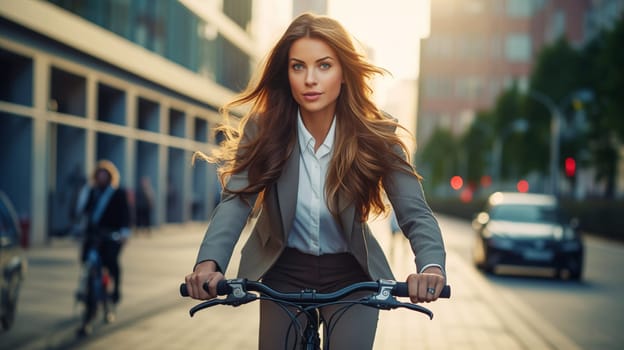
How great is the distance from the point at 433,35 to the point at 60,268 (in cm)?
9854

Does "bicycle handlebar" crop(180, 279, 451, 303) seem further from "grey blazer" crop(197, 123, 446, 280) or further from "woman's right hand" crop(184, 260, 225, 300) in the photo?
"grey blazer" crop(197, 123, 446, 280)

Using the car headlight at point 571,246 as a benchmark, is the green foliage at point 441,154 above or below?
above

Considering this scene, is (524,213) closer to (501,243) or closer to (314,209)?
(501,243)

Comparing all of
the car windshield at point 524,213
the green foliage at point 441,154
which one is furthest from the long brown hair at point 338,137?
the green foliage at point 441,154

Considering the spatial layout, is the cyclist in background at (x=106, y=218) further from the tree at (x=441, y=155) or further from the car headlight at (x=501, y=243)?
the tree at (x=441, y=155)

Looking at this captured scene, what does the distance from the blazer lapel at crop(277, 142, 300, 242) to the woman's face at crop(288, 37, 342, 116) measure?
0.75 feet

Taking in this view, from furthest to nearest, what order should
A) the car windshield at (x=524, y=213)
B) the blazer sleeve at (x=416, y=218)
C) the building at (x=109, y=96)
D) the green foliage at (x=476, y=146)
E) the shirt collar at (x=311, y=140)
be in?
the green foliage at (x=476, y=146)
the building at (x=109, y=96)
the car windshield at (x=524, y=213)
the shirt collar at (x=311, y=140)
the blazer sleeve at (x=416, y=218)

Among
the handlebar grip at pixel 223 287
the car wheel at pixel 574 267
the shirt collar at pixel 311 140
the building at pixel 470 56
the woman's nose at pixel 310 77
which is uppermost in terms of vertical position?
the building at pixel 470 56

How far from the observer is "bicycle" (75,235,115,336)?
897cm

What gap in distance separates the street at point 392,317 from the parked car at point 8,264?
217 millimetres

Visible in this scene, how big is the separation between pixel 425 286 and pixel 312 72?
89 centimetres

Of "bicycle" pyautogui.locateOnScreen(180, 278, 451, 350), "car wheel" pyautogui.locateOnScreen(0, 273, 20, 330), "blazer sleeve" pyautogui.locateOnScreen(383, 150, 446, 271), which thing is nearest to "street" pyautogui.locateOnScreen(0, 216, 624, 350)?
"car wheel" pyautogui.locateOnScreen(0, 273, 20, 330)

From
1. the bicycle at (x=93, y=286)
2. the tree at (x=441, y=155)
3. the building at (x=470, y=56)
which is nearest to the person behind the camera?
the bicycle at (x=93, y=286)

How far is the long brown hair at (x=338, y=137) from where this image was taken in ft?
10.8
